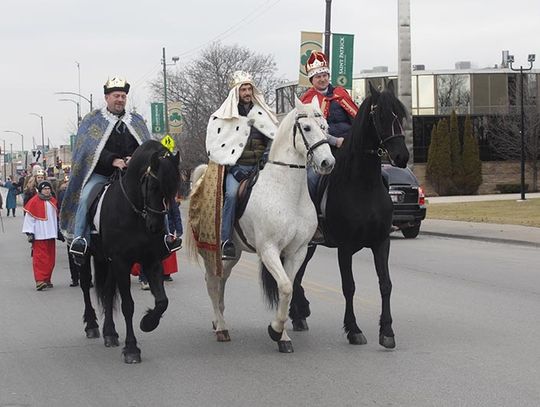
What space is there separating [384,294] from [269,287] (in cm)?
111

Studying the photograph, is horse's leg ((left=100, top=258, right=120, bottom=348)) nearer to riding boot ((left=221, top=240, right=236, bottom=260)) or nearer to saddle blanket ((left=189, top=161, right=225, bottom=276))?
saddle blanket ((left=189, top=161, right=225, bottom=276))

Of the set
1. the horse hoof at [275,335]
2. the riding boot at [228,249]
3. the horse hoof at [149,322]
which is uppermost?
the riding boot at [228,249]

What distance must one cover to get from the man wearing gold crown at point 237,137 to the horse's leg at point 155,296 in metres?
0.72

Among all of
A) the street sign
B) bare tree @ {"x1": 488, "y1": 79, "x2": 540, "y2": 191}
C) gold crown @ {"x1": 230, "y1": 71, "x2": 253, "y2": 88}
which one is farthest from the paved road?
bare tree @ {"x1": 488, "y1": 79, "x2": 540, "y2": 191}

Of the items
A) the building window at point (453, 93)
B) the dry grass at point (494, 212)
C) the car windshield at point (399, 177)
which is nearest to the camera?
the car windshield at point (399, 177)

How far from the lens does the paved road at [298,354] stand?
6.53 metres

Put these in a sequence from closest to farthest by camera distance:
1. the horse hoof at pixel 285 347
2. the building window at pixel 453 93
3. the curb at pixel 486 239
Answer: the horse hoof at pixel 285 347
the curb at pixel 486 239
the building window at pixel 453 93

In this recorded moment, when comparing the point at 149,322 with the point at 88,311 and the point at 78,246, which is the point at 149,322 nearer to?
the point at 78,246

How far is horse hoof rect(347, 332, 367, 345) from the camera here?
27.2 ft

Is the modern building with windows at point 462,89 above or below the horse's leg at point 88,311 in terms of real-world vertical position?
above

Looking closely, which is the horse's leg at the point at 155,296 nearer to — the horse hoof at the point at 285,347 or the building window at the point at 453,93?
the horse hoof at the point at 285,347

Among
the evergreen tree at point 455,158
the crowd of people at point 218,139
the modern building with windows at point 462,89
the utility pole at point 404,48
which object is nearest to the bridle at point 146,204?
the crowd of people at point 218,139

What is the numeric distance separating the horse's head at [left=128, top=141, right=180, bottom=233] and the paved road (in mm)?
1283

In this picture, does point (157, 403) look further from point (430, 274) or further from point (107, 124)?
point (430, 274)
